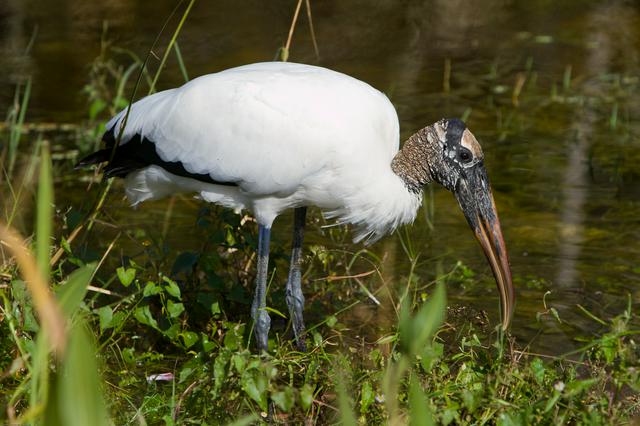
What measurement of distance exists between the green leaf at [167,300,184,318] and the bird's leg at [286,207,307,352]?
0.46 m

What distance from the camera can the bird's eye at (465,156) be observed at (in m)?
3.88

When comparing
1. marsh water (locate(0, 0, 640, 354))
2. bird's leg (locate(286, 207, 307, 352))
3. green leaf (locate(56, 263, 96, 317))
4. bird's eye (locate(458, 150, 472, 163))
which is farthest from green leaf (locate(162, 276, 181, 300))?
green leaf (locate(56, 263, 96, 317))

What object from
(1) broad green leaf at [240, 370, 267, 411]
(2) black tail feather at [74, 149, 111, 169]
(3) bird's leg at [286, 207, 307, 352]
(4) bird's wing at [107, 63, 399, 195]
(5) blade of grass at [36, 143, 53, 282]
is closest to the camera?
(5) blade of grass at [36, 143, 53, 282]

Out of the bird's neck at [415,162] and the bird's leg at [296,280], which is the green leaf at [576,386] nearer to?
the bird's neck at [415,162]

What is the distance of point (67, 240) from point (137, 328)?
1.86 ft

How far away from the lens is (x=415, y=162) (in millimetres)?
3984

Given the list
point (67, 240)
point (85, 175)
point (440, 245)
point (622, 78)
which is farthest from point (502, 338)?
point (622, 78)

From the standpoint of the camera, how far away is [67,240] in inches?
152

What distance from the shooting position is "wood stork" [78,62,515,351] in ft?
12.4

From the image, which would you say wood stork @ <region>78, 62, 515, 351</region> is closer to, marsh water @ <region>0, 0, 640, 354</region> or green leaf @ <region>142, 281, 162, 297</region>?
green leaf @ <region>142, 281, 162, 297</region>

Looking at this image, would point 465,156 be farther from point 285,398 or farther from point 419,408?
point 419,408

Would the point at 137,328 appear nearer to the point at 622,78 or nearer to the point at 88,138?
the point at 88,138

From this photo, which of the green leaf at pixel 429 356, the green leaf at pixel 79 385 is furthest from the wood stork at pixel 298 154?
the green leaf at pixel 79 385

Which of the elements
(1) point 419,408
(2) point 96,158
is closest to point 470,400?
(1) point 419,408
